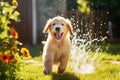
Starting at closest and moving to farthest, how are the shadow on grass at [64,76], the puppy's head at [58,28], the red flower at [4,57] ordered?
the red flower at [4,57] → the shadow on grass at [64,76] → the puppy's head at [58,28]

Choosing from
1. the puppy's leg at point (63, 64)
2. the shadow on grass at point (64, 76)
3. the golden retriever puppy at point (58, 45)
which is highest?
the golden retriever puppy at point (58, 45)

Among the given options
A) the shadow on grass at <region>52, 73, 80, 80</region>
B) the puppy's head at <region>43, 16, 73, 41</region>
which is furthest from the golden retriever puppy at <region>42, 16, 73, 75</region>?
the shadow on grass at <region>52, 73, 80, 80</region>

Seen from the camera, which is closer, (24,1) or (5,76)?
(5,76)

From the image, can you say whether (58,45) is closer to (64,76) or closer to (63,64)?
(63,64)

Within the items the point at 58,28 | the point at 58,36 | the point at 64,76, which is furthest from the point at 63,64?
the point at 58,28

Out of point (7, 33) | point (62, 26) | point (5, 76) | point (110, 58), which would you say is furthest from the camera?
point (110, 58)

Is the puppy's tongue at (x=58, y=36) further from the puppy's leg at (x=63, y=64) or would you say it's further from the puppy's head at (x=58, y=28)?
the puppy's leg at (x=63, y=64)

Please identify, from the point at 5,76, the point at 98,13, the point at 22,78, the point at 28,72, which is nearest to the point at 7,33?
the point at 5,76

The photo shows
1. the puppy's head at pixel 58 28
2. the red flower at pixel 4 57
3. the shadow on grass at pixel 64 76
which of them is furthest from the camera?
the puppy's head at pixel 58 28

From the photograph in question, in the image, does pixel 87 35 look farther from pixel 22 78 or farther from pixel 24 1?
pixel 22 78

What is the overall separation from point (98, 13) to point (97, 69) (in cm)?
753

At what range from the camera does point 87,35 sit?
44.0 feet

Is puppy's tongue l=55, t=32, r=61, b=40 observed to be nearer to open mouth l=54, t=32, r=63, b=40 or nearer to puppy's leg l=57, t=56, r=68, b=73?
open mouth l=54, t=32, r=63, b=40

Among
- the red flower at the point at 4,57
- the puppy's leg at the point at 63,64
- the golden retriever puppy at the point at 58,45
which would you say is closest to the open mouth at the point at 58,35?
the golden retriever puppy at the point at 58,45
